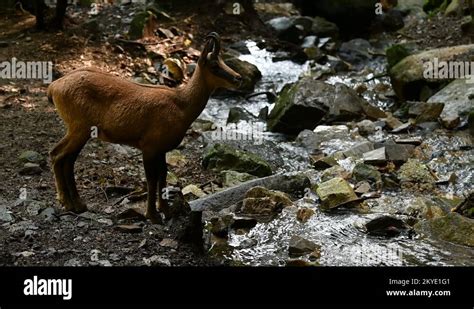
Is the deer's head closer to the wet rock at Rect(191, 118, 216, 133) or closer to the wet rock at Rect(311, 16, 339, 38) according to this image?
the wet rock at Rect(191, 118, 216, 133)

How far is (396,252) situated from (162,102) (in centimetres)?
313

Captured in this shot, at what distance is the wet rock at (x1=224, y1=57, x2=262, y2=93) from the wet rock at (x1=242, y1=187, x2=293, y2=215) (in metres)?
6.26

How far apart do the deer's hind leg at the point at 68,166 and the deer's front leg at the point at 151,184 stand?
0.73 metres

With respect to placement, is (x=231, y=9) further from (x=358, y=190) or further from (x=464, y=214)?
(x=464, y=214)

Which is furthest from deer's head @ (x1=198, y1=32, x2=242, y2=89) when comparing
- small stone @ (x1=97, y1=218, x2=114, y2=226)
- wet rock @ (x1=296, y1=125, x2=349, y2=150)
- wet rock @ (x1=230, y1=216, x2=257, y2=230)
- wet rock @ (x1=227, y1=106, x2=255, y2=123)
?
wet rock @ (x1=227, y1=106, x2=255, y2=123)

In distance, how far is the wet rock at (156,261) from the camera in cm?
622

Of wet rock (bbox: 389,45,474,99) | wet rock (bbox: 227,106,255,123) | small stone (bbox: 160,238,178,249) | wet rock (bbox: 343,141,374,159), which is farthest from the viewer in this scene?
wet rock (bbox: 389,45,474,99)

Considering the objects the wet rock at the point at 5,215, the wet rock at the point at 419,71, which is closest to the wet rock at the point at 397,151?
the wet rock at the point at 419,71

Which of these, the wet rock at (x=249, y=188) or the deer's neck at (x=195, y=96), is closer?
the deer's neck at (x=195, y=96)

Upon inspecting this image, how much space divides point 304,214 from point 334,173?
1761 millimetres

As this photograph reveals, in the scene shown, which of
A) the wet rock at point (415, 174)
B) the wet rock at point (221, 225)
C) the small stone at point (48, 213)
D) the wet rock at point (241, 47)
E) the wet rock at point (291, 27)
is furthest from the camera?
the wet rock at point (291, 27)

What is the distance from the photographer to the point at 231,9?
59.4 ft

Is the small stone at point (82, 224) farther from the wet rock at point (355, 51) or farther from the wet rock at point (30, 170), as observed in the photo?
the wet rock at point (355, 51)

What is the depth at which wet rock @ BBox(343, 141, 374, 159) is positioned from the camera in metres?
10.5
